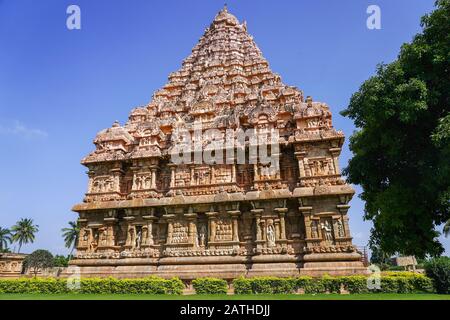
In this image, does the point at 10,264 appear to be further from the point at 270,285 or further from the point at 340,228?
the point at 340,228

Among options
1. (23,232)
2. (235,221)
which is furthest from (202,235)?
(23,232)

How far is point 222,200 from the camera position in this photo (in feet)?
61.4

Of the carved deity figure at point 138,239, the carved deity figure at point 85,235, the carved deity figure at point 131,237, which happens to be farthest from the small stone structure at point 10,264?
the carved deity figure at point 138,239

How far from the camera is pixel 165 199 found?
20.0 m

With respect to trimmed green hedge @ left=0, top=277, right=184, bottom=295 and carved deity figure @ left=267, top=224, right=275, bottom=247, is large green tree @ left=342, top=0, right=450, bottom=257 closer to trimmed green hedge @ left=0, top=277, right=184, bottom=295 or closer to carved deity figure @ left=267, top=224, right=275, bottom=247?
carved deity figure @ left=267, top=224, right=275, bottom=247

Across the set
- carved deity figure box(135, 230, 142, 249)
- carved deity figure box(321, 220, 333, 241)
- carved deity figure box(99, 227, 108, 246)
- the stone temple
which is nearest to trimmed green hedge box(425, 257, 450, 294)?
the stone temple

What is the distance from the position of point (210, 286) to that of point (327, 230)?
7103 millimetres

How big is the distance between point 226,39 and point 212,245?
22.3m

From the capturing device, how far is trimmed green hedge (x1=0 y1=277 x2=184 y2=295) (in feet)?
50.4

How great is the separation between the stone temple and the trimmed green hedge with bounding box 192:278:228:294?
2.07m

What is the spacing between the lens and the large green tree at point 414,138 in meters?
10.4

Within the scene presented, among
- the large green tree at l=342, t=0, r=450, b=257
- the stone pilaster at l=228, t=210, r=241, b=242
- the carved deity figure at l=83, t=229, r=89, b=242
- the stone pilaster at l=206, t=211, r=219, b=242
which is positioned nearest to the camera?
the large green tree at l=342, t=0, r=450, b=257

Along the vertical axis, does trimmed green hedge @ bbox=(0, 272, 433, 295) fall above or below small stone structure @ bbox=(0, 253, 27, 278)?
below
